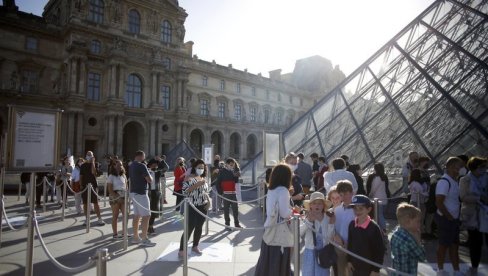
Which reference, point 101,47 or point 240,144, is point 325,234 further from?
point 240,144

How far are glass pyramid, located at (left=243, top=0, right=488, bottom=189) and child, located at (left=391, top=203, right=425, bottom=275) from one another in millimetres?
6987

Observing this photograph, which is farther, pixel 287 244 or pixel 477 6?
pixel 477 6

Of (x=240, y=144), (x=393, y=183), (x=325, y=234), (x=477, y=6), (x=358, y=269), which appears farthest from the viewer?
(x=240, y=144)

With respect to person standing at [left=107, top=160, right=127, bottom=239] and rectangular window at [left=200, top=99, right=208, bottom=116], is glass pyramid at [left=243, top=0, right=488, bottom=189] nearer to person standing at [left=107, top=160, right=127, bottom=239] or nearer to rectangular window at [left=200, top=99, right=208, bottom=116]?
person standing at [left=107, top=160, right=127, bottom=239]

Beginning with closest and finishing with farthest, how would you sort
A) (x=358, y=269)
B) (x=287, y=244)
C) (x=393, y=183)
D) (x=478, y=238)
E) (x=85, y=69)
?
1. (x=358, y=269)
2. (x=287, y=244)
3. (x=478, y=238)
4. (x=393, y=183)
5. (x=85, y=69)

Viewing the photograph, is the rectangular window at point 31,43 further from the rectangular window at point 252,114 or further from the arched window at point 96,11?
the rectangular window at point 252,114

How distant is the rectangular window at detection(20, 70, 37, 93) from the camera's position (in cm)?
2644

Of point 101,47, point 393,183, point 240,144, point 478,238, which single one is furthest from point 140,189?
point 240,144

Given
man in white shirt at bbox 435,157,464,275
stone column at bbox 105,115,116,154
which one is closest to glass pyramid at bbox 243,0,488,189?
man in white shirt at bbox 435,157,464,275

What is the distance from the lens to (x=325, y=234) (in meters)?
3.29

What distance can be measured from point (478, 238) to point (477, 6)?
41.2 feet

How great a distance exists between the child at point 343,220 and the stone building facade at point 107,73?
86.2 feet

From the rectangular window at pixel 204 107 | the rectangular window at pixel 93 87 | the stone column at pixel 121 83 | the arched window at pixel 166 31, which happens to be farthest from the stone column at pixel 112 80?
the rectangular window at pixel 204 107

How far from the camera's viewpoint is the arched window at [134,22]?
30794 mm
